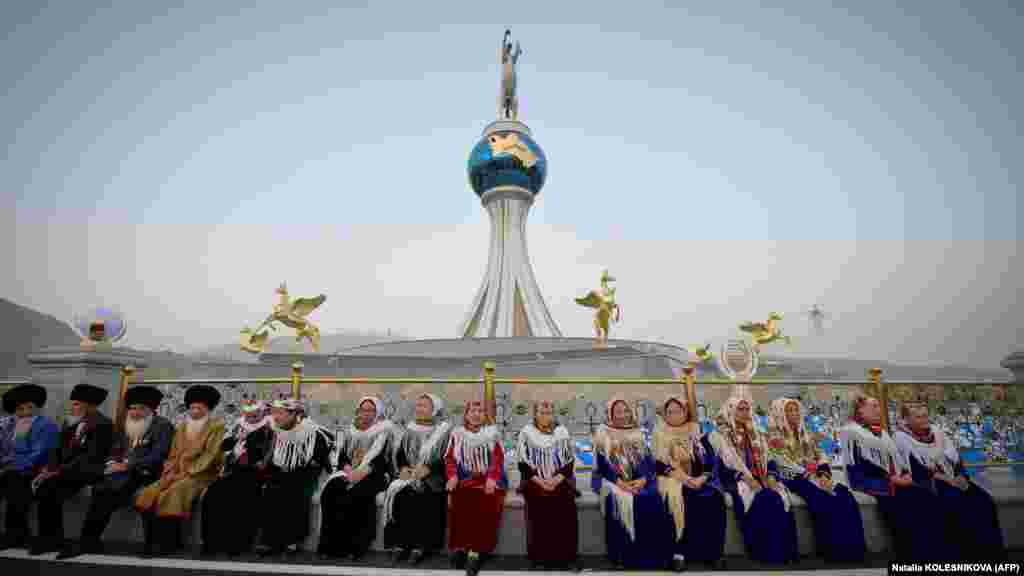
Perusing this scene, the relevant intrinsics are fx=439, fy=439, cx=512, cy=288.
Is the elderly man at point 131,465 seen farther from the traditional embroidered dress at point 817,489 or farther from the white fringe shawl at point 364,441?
the traditional embroidered dress at point 817,489

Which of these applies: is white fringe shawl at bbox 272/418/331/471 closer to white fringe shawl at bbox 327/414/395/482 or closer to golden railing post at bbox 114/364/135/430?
white fringe shawl at bbox 327/414/395/482

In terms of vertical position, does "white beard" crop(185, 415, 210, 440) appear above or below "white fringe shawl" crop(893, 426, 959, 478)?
above

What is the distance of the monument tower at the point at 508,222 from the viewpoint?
620 inches

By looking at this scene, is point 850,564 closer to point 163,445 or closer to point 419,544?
point 419,544

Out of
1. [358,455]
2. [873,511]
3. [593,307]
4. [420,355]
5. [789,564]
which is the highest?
[593,307]

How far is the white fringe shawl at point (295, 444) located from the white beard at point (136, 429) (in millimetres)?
1072

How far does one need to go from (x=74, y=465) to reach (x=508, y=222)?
14.6 meters

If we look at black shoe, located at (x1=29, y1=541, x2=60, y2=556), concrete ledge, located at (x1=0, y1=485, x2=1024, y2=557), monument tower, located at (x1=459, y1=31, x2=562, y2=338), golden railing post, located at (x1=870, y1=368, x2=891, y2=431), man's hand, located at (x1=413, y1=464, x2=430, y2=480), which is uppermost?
monument tower, located at (x1=459, y1=31, x2=562, y2=338)

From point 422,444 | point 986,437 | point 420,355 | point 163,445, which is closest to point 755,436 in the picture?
point 422,444

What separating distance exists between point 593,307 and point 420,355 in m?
5.53

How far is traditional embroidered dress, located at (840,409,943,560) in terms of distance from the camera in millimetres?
2816

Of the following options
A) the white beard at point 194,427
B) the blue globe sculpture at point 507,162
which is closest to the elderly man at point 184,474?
the white beard at point 194,427

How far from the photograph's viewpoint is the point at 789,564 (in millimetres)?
2801

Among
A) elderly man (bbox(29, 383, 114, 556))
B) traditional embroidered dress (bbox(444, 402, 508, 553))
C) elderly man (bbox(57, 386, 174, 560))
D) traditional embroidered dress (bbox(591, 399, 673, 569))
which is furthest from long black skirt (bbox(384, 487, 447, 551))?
elderly man (bbox(29, 383, 114, 556))
